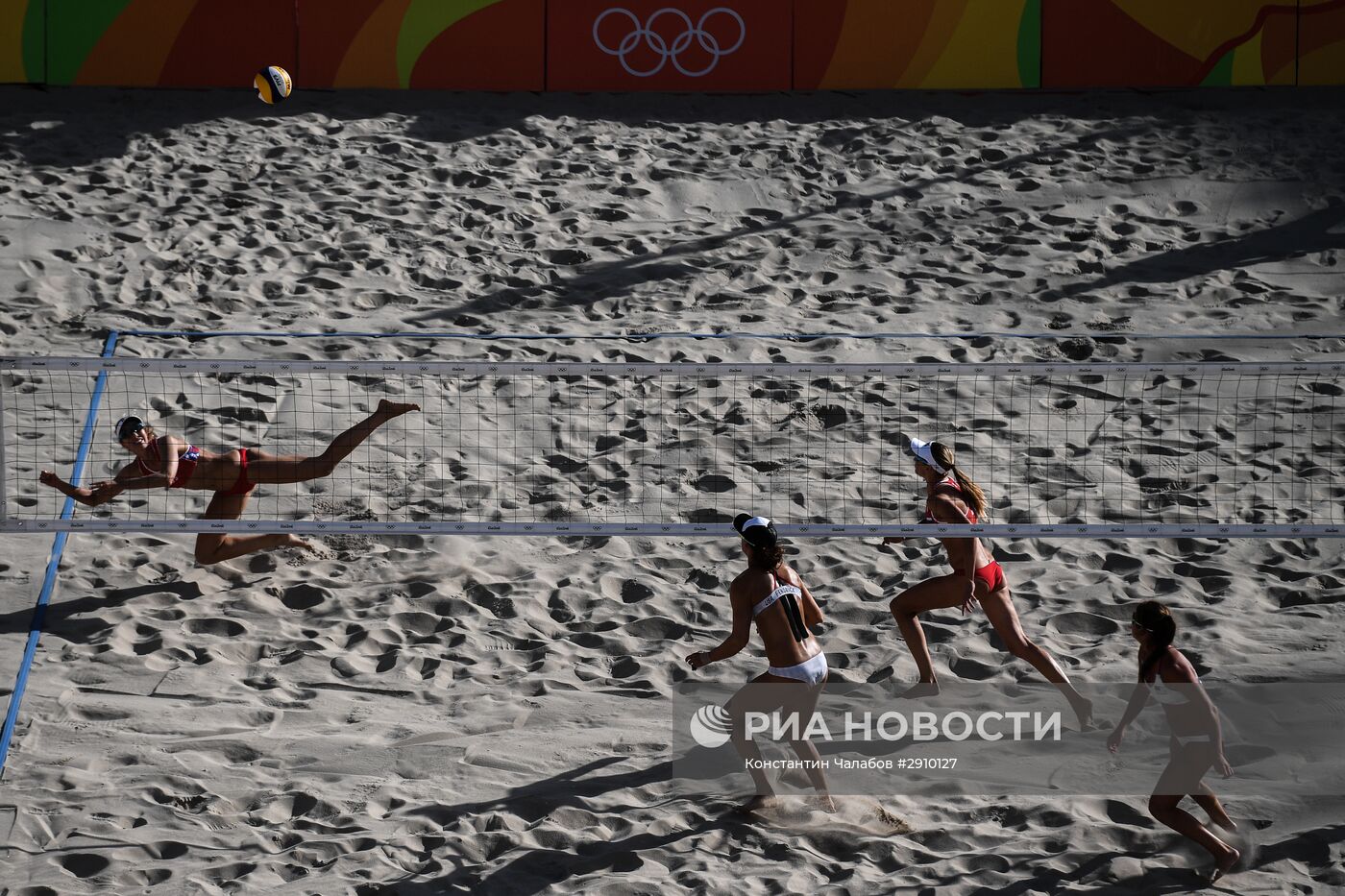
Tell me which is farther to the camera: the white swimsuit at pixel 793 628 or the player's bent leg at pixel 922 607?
the player's bent leg at pixel 922 607

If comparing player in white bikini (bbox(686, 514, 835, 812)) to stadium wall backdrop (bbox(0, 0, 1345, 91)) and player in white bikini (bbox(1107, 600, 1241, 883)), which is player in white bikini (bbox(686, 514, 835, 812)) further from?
stadium wall backdrop (bbox(0, 0, 1345, 91))

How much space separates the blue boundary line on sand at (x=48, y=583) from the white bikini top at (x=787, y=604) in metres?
3.10

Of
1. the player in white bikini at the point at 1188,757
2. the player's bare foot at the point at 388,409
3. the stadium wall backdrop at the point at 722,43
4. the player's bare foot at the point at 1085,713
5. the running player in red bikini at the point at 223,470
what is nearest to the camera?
the player in white bikini at the point at 1188,757

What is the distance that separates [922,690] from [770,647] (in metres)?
1.18

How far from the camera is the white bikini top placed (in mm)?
5121

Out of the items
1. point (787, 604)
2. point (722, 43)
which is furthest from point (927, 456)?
point (722, 43)

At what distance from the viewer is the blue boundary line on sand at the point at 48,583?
218 inches

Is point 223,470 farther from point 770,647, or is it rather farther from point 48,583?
point 770,647

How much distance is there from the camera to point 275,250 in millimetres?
10297

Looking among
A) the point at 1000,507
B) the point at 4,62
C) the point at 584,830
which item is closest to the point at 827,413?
the point at 1000,507

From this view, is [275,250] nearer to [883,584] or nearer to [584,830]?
[883,584]

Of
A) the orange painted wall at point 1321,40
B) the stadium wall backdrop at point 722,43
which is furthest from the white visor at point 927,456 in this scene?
the orange painted wall at point 1321,40

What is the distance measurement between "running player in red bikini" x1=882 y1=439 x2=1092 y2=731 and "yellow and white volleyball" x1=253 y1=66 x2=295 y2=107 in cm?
843

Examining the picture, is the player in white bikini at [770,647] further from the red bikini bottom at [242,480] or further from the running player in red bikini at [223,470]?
the red bikini bottom at [242,480]
